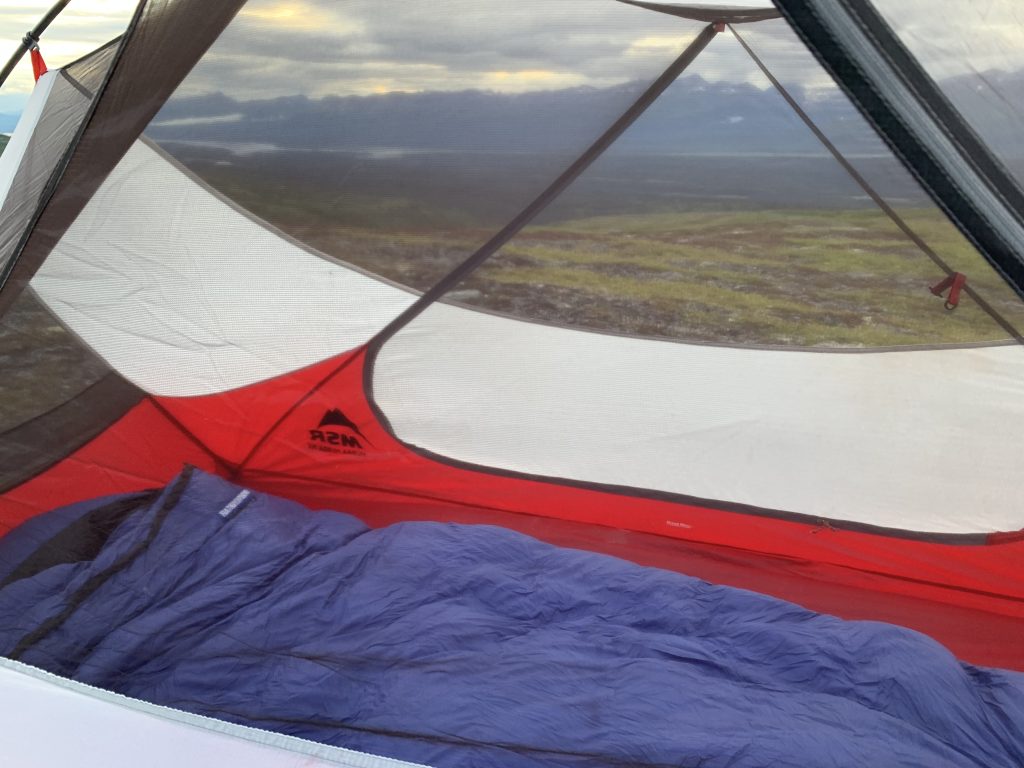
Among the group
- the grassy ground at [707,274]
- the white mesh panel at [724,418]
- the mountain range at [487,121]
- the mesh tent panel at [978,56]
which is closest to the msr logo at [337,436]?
the white mesh panel at [724,418]

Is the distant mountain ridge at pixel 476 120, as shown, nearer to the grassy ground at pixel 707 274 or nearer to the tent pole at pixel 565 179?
the tent pole at pixel 565 179

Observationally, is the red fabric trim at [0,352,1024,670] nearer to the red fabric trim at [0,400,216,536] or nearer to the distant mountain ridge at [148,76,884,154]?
the red fabric trim at [0,400,216,536]

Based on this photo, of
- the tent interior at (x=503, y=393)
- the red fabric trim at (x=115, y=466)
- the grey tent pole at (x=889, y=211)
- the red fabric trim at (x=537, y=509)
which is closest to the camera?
the grey tent pole at (x=889, y=211)

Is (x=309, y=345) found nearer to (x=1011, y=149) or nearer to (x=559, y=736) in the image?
(x=559, y=736)

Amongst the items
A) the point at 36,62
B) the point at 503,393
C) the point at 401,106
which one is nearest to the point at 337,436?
the point at 503,393

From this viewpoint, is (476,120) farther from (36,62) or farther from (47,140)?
(36,62)
